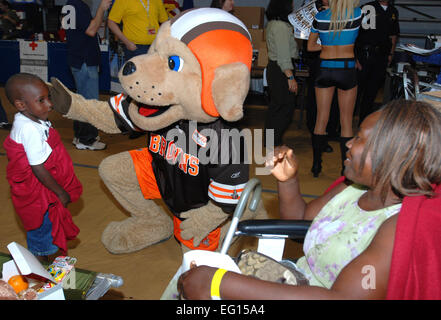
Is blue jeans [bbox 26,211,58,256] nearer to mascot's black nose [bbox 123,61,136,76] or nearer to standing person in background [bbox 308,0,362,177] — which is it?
mascot's black nose [bbox 123,61,136,76]

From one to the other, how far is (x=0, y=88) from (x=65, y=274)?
300 inches

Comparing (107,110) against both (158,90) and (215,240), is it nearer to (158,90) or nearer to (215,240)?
(158,90)

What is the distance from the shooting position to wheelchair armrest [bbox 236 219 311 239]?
5.10 feet

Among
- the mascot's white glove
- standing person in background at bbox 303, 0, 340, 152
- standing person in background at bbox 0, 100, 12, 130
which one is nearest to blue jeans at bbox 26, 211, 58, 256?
the mascot's white glove

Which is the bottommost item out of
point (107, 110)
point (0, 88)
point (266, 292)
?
point (0, 88)

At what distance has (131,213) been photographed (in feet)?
8.45

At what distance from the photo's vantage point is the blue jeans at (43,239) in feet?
7.04

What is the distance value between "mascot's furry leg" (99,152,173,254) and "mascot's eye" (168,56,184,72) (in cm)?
75

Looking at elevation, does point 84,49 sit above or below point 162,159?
above

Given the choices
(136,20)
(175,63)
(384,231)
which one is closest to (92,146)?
(136,20)

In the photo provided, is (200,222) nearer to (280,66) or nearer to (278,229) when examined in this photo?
(278,229)

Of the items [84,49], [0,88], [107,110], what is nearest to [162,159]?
[107,110]

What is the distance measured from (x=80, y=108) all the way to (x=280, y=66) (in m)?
2.64

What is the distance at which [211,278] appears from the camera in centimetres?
124
